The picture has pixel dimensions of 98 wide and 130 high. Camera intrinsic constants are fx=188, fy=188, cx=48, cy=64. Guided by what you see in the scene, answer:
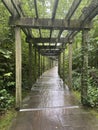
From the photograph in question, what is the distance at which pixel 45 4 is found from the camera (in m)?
7.50

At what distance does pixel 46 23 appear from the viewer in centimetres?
586

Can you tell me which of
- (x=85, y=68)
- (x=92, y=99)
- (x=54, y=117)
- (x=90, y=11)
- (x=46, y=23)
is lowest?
(x=54, y=117)

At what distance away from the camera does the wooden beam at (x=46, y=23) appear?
570 centimetres

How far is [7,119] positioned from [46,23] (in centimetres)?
305

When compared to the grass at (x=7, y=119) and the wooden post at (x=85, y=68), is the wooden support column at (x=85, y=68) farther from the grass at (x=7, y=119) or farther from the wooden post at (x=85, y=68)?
the grass at (x=7, y=119)

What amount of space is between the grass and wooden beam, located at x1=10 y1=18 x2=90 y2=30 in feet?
8.51

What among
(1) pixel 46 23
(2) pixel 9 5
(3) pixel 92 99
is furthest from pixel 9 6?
(3) pixel 92 99

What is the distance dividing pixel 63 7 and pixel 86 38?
8.57ft

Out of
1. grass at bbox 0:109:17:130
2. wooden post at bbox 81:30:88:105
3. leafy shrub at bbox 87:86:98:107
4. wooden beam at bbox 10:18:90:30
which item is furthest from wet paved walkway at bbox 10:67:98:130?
wooden beam at bbox 10:18:90:30

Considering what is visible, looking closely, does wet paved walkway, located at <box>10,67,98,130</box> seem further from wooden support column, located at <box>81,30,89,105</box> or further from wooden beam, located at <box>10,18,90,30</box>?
wooden beam, located at <box>10,18,90,30</box>

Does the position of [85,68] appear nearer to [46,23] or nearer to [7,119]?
[46,23]

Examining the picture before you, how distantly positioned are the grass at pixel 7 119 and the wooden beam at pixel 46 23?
2595mm

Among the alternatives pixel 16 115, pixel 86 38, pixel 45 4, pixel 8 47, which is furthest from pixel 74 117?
pixel 45 4

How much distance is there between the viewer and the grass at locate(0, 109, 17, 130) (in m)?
4.30
